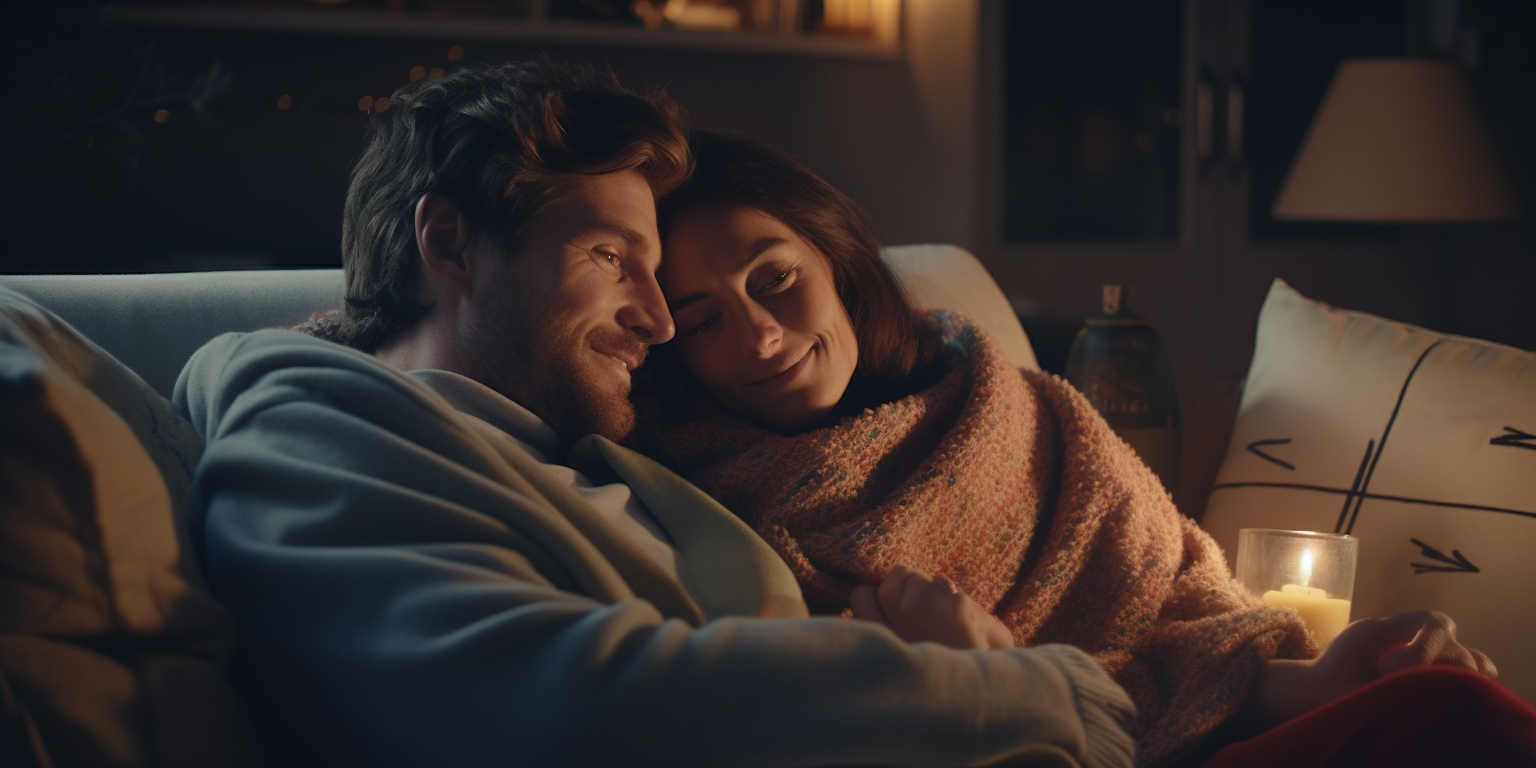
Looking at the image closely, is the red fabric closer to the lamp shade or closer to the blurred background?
the blurred background

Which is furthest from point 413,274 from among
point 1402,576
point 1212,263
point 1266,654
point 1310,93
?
point 1310,93

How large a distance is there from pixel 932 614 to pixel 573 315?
46cm

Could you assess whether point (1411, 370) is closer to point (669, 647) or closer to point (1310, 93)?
point (669, 647)

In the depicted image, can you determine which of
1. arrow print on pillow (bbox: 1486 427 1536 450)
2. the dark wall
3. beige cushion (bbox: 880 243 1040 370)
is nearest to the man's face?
beige cushion (bbox: 880 243 1040 370)

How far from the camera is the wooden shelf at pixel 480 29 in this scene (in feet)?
9.34

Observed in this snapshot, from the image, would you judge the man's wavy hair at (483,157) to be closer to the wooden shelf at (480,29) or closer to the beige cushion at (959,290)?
the beige cushion at (959,290)

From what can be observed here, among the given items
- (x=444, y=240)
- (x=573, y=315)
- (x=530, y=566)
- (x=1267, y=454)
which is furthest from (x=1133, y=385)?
(x=530, y=566)

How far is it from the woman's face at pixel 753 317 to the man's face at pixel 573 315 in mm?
67

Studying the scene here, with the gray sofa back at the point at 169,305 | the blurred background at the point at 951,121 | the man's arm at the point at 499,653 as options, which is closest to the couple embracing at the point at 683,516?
the man's arm at the point at 499,653

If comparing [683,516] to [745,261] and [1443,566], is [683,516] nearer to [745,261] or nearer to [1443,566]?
[745,261]

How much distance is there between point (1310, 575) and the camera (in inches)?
50.4

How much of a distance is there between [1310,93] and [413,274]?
3239 millimetres

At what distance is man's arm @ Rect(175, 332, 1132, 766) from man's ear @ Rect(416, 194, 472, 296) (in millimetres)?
360

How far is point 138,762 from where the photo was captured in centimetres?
70
